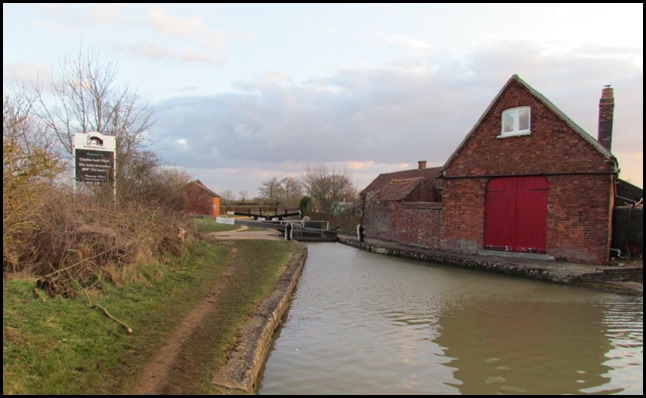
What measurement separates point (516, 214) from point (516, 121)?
10.5ft

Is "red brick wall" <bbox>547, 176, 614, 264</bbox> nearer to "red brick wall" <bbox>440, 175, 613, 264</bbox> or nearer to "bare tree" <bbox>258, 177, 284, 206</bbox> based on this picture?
"red brick wall" <bbox>440, 175, 613, 264</bbox>

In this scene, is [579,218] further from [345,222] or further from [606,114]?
[345,222]

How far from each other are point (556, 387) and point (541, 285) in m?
7.10

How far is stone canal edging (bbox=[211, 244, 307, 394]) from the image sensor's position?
4.65m

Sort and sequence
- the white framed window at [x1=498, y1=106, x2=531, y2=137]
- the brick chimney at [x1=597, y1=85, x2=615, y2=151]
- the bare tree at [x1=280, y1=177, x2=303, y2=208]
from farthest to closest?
1. the bare tree at [x1=280, y1=177, x2=303, y2=208]
2. the brick chimney at [x1=597, y1=85, x2=615, y2=151]
3. the white framed window at [x1=498, y1=106, x2=531, y2=137]

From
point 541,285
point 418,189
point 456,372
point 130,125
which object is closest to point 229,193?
point 418,189

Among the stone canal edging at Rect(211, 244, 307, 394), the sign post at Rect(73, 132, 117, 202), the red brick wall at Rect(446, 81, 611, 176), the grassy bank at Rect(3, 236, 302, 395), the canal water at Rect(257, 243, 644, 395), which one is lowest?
the canal water at Rect(257, 243, 644, 395)

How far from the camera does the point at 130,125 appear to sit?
1522 cm

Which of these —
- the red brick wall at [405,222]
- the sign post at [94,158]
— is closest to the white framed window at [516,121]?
the red brick wall at [405,222]

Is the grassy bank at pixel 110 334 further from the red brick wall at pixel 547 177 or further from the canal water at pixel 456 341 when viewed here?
the red brick wall at pixel 547 177

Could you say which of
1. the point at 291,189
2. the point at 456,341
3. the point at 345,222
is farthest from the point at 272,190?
the point at 456,341

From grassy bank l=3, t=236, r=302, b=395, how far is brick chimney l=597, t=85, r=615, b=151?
536 inches

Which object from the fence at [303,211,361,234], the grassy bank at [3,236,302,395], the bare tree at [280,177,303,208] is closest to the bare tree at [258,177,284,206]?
the bare tree at [280,177,303,208]

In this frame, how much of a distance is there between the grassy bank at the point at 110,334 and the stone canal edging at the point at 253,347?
144 millimetres
